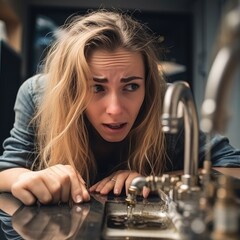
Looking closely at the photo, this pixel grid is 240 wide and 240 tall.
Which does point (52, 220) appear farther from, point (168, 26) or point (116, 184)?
point (168, 26)

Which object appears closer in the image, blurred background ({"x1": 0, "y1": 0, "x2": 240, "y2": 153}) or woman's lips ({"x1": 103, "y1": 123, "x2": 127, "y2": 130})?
woman's lips ({"x1": 103, "y1": 123, "x2": 127, "y2": 130})

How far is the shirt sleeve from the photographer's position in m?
0.96

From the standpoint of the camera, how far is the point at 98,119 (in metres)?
0.91

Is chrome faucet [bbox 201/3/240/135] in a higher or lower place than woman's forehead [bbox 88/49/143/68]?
lower

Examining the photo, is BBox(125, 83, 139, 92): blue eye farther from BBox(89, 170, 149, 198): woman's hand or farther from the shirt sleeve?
the shirt sleeve

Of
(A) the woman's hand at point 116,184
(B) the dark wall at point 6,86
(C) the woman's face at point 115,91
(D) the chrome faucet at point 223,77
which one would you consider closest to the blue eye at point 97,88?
(C) the woman's face at point 115,91

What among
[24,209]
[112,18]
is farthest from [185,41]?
[24,209]

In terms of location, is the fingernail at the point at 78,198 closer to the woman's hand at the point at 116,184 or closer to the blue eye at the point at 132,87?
the woman's hand at the point at 116,184

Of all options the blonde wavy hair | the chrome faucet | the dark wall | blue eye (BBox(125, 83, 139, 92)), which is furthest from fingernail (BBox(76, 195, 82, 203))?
the dark wall

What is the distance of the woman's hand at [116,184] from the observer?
83 centimetres

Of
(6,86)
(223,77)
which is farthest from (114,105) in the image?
(6,86)

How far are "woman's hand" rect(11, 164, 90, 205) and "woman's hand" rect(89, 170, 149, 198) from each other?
86mm

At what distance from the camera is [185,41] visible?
3.32m

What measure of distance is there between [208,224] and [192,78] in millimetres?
2897
